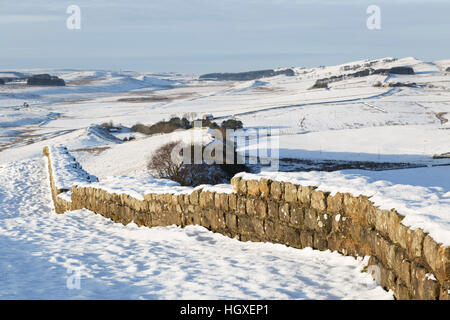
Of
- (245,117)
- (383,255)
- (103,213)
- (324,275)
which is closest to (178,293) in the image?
(324,275)

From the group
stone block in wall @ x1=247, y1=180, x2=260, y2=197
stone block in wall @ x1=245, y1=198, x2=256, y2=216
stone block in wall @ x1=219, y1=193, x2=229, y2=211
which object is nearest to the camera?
stone block in wall @ x1=247, y1=180, x2=260, y2=197

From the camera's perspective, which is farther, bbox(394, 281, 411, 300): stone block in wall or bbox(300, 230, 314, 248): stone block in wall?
bbox(300, 230, 314, 248): stone block in wall

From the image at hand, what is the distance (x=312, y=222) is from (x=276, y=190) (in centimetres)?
97

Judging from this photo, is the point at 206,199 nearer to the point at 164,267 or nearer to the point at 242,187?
the point at 242,187

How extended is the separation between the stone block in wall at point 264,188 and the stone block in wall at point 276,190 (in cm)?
10

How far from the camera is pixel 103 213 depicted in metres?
14.1

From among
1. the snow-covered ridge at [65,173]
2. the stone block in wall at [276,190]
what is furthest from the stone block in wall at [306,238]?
the snow-covered ridge at [65,173]

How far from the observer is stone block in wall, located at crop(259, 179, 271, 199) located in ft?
30.7

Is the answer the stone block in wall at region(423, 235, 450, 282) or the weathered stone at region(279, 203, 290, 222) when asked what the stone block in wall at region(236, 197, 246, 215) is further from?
the stone block in wall at region(423, 235, 450, 282)

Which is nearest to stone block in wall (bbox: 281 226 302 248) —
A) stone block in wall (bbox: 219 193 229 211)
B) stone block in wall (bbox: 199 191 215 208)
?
stone block in wall (bbox: 219 193 229 211)

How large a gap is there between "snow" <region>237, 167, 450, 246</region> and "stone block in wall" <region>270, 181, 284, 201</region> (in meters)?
0.10

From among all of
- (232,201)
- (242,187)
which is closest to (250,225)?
(232,201)

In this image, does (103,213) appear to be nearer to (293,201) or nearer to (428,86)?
(293,201)
